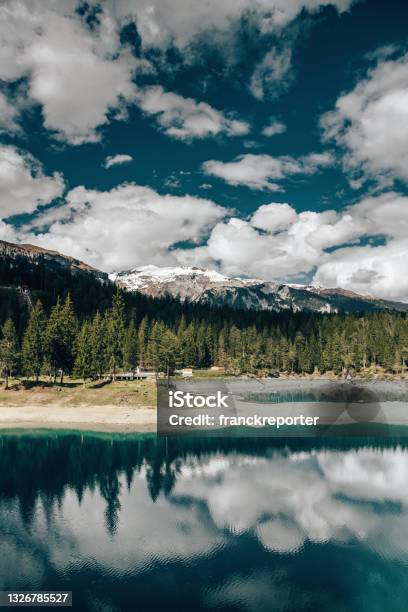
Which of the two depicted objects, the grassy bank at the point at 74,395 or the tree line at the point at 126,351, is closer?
the grassy bank at the point at 74,395

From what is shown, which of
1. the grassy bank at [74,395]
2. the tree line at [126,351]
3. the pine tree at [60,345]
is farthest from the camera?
the tree line at [126,351]

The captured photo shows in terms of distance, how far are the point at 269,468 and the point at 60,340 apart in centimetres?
7708

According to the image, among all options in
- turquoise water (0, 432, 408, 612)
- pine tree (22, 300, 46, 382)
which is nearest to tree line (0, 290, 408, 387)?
pine tree (22, 300, 46, 382)

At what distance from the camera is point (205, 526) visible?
→ 4959 centimetres

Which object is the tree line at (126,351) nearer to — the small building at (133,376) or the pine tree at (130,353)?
the pine tree at (130,353)

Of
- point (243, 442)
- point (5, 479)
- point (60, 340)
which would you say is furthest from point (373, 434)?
point (60, 340)

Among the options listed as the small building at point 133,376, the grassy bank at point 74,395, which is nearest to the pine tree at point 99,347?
the small building at point 133,376

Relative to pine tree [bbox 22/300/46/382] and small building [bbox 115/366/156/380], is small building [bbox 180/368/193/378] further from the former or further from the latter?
pine tree [bbox 22/300/46/382]

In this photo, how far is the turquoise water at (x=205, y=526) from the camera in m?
36.1

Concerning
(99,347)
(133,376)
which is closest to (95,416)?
(99,347)

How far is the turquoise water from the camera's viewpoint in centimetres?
3612

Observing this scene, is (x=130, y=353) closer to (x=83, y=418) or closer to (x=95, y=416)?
(x=95, y=416)

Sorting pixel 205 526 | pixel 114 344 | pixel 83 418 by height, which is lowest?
pixel 205 526

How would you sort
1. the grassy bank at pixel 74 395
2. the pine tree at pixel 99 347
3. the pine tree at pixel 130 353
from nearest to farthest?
1. the grassy bank at pixel 74 395
2. the pine tree at pixel 99 347
3. the pine tree at pixel 130 353
